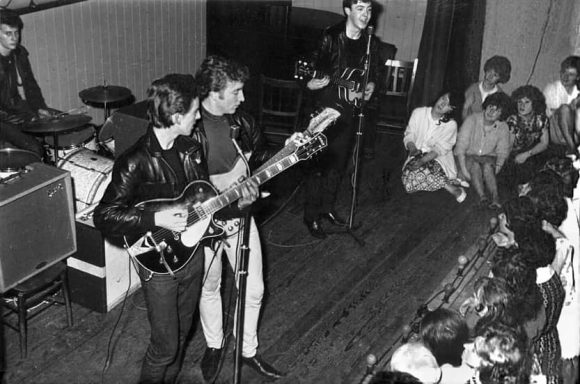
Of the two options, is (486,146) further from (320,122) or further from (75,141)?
(75,141)

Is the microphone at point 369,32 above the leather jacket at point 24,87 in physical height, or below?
above

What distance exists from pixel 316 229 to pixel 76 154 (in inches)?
66.8

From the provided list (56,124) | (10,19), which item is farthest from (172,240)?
(10,19)

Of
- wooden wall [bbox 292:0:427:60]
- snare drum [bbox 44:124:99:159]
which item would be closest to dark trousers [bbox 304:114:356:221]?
snare drum [bbox 44:124:99:159]

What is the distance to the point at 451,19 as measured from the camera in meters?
5.16

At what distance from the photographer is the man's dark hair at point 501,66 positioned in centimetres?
455

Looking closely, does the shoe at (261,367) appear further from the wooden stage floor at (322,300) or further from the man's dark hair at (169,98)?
the man's dark hair at (169,98)

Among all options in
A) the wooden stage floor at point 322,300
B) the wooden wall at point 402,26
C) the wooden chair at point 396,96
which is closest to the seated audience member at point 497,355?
the wooden stage floor at point 322,300

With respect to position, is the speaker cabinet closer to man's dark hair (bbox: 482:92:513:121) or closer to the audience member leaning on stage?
the audience member leaning on stage

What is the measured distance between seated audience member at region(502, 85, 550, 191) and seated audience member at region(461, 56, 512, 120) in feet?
0.45

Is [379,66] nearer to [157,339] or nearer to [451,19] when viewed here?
[451,19]

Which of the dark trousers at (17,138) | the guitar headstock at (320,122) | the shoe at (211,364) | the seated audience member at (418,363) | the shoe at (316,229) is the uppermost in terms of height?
the guitar headstock at (320,122)

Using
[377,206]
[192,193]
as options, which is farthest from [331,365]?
[377,206]

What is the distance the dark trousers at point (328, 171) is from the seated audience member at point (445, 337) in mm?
1579
